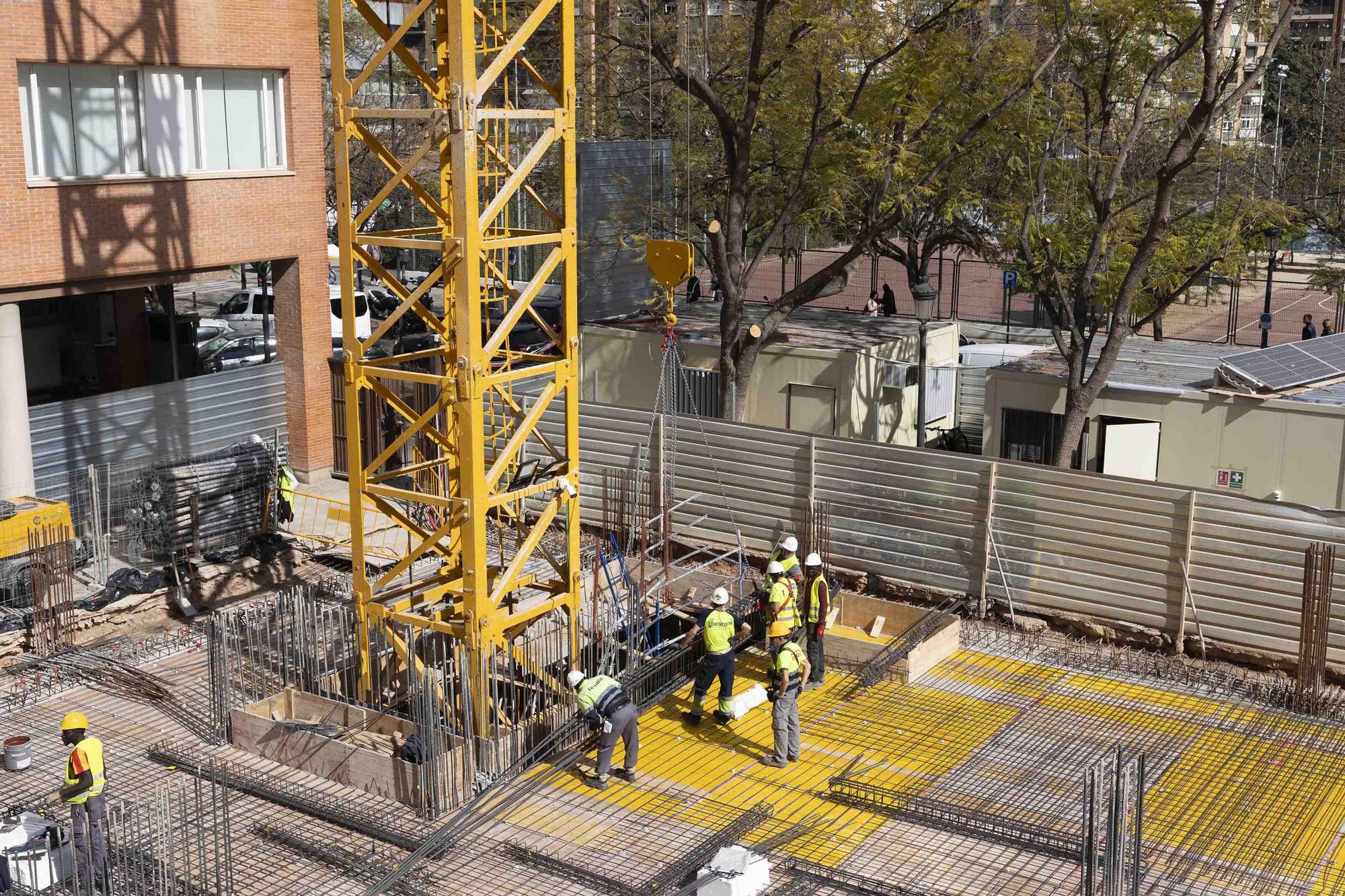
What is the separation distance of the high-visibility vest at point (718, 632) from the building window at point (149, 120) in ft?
40.7

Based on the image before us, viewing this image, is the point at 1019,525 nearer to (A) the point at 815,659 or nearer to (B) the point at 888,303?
(A) the point at 815,659

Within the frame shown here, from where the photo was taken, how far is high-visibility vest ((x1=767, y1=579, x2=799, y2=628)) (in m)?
15.7

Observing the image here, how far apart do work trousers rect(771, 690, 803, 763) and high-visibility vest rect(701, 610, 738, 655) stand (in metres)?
0.87

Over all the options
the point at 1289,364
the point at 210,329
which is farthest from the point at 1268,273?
the point at 210,329

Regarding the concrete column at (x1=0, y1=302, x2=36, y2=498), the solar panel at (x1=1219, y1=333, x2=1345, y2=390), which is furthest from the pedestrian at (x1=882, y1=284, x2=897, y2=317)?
the concrete column at (x1=0, y1=302, x2=36, y2=498)

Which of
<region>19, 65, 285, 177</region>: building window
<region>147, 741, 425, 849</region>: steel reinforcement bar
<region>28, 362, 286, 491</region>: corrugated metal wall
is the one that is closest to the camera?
<region>147, 741, 425, 849</region>: steel reinforcement bar

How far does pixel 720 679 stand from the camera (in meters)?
15.7

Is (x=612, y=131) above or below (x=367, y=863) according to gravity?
above

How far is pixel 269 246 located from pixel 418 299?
993cm

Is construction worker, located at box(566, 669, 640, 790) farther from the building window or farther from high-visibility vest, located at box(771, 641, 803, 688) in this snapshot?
the building window

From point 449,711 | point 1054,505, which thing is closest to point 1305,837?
point 1054,505

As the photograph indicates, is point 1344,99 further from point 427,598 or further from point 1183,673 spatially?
point 427,598

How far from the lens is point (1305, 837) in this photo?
1311cm

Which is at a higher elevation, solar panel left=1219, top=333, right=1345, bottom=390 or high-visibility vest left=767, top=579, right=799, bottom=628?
solar panel left=1219, top=333, right=1345, bottom=390
